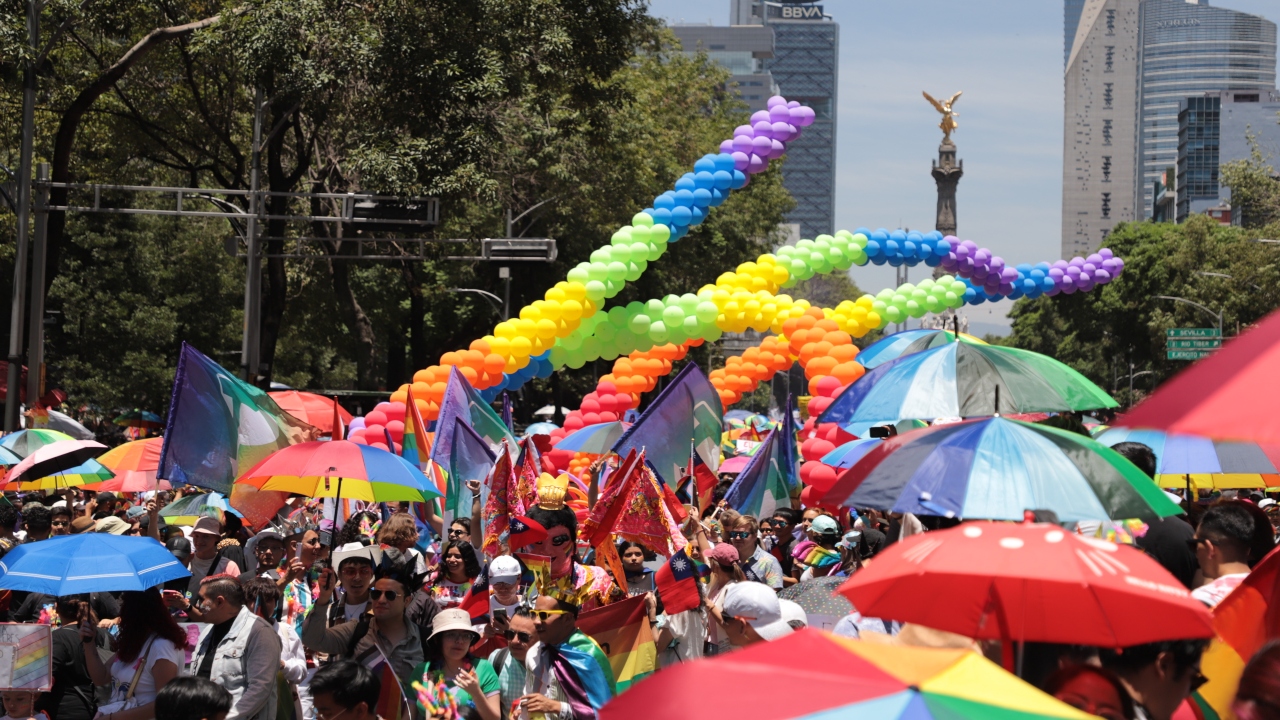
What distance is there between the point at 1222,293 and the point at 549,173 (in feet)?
118

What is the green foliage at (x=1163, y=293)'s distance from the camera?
48125 millimetres

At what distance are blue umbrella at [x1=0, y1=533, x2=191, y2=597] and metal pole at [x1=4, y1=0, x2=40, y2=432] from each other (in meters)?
14.6

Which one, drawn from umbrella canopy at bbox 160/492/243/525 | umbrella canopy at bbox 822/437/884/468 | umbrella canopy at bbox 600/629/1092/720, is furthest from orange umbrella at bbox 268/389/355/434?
umbrella canopy at bbox 600/629/1092/720

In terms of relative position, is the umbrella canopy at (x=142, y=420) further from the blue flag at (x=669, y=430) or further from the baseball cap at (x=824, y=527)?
the baseball cap at (x=824, y=527)

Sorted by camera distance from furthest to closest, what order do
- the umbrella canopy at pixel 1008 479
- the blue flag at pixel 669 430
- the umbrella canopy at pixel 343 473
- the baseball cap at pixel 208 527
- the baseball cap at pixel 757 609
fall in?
1. the blue flag at pixel 669 430
2. the baseball cap at pixel 208 527
3. the umbrella canopy at pixel 343 473
4. the baseball cap at pixel 757 609
5. the umbrella canopy at pixel 1008 479

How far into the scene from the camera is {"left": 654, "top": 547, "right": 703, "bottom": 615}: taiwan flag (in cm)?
791

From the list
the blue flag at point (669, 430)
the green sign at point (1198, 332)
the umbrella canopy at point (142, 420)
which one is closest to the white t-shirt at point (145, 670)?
the blue flag at point (669, 430)

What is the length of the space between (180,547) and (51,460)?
10.7 feet

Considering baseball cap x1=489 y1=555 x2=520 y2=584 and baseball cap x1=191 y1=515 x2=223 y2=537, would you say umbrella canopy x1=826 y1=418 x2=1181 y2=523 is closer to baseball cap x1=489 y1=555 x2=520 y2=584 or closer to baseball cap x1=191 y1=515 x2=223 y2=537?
baseball cap x1=489 y1=555 x2=520 y2=584

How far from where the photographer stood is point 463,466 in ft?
42.8

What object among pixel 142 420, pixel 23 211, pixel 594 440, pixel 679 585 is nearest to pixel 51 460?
pixel 594 440

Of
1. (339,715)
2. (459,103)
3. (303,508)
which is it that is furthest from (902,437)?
(459,103)

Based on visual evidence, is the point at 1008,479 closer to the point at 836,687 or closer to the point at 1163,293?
the point at 836,687

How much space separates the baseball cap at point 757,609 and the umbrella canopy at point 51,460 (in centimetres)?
838
